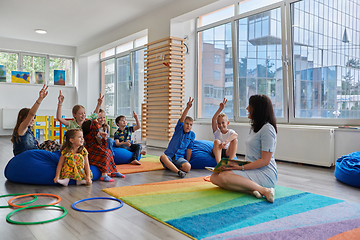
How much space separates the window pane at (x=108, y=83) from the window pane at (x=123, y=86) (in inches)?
15.6

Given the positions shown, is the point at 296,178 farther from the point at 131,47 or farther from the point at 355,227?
the point at 131,47

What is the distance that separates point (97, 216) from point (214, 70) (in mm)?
4967

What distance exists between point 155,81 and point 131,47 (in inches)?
106

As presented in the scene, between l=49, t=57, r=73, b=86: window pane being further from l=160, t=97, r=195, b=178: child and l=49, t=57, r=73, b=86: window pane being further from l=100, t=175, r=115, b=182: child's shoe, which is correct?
l=100, t=175, r=115, b=182: child's shoe

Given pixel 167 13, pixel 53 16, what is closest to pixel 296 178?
pixel 167 13

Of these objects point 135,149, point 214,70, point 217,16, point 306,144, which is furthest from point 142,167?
point 217,16

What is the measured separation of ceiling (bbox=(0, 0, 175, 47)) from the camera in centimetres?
643

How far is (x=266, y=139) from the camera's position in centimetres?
256

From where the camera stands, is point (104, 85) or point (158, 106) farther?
point (104, 85)

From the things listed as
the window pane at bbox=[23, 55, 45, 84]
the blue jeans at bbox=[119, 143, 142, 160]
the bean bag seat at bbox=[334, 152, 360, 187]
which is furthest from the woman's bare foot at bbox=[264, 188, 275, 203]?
the window pane at bbox=[23, 55, 45, 84]

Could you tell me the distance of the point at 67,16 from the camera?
7242 millimetres

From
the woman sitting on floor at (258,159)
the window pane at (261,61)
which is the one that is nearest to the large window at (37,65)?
the window pane at (261,61)

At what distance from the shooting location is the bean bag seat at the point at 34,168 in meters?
3.13

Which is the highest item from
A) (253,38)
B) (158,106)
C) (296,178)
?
(253,38)
